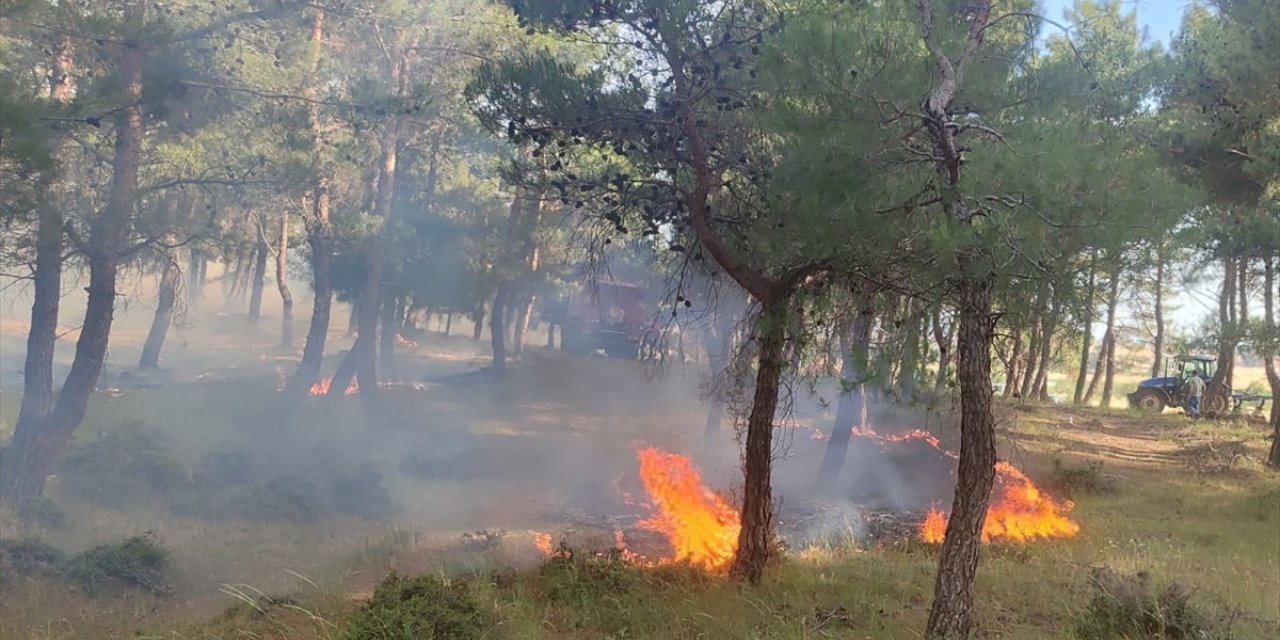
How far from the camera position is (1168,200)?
14.5 feet

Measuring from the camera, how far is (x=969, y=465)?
5.11m

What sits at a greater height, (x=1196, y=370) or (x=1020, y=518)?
(x=1196, y=370)

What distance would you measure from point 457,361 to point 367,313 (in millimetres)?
12934

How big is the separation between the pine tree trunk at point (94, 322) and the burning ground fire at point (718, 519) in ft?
24.1

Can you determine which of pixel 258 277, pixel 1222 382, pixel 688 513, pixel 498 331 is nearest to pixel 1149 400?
pixel 1222 382

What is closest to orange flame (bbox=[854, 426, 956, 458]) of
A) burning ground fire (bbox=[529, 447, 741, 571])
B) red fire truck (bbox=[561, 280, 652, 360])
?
burning ground fire (bbox=[529, 447, 741, 571])

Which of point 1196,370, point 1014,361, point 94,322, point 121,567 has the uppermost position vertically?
point 1196,370

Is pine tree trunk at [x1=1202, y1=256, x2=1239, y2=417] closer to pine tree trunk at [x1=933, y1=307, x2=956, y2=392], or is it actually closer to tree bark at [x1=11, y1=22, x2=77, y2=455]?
pine tree trunk at [x1=933, y1=307, x2=956, y2=392]

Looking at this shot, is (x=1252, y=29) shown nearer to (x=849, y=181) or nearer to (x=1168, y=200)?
(x=1168, y=200)

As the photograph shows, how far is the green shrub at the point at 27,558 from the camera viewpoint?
30.0 feet

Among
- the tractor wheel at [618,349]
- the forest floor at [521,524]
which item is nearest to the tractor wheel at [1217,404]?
the forest floor at [521,524]

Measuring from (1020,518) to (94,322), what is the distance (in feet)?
46.5

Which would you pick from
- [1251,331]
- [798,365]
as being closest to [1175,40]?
[1251,331]

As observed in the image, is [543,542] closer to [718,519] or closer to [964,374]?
[718,519]
